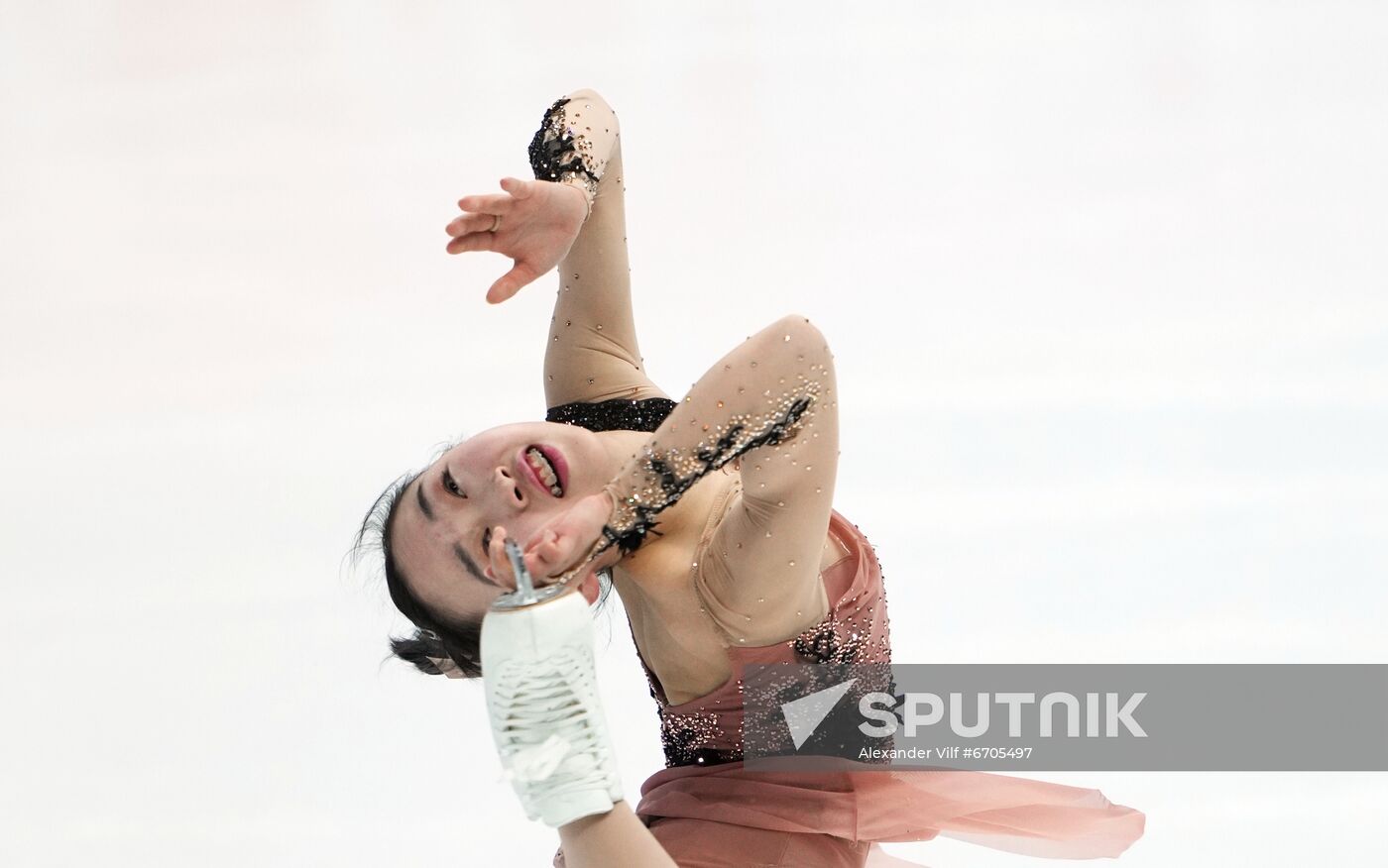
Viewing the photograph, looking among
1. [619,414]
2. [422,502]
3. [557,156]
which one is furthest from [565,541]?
[557,156]

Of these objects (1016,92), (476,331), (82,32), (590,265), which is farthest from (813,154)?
(82,32)

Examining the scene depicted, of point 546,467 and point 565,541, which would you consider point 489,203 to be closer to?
point 546,467

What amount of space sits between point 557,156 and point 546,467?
1.98ft

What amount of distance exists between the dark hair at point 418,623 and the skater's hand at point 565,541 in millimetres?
300

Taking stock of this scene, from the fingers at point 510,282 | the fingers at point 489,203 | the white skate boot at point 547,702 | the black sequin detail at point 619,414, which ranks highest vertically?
the fingers at point 489,203

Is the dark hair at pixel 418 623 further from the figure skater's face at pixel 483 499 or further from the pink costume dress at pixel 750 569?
the pink costume dress at pixel 750 569

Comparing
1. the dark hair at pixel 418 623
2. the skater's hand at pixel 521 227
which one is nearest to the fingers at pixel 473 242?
the skater's hand at pixel 521 227

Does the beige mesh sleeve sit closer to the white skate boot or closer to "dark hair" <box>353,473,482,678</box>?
"dark hair" <box>353,473,482,678</box>

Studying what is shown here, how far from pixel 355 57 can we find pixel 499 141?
1.72ft

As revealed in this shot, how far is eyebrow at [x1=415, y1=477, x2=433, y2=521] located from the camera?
2.54m

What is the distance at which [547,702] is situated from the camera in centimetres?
217

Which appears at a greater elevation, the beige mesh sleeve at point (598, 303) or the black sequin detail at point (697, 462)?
the beige mesh sleeve at point (598, 303)

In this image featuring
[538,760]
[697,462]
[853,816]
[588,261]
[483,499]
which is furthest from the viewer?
[588,261]

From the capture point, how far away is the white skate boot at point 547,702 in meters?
2.13
